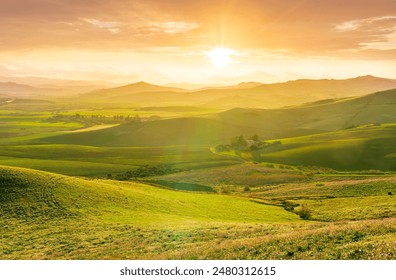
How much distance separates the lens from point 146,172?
283 feet

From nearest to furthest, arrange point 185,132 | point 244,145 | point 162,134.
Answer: point 244,145 → point 162,134 → point 185,132

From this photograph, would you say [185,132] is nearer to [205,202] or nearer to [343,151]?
[343,151]

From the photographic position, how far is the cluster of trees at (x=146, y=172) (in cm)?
8207

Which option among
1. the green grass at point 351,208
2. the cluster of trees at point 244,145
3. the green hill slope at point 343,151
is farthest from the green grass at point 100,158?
the green grass at point 351,208

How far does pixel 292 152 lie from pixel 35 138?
10695 centimetres

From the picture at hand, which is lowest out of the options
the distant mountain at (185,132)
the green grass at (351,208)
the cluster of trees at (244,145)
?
the green grass at (351,208)

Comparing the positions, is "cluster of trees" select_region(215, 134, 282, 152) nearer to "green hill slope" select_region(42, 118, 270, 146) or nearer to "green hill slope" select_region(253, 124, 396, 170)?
"green hill slope" select_region(253, 124, 396, 170)

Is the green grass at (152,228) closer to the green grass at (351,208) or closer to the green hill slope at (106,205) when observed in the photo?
the green hill slope at (106,205)

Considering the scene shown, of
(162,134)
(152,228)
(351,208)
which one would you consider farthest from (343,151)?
(162,134)

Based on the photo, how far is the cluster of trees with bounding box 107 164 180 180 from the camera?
8207cm

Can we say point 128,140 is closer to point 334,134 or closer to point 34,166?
point 34,166

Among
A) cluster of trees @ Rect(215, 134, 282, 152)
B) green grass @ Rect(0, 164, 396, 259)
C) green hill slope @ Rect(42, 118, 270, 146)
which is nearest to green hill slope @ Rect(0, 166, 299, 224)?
green grass @ Rect(0, 164, 396, 259)

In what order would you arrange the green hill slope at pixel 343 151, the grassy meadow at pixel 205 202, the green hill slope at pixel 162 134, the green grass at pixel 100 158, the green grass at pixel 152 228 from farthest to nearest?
the green hill slope at pixel 162 134 < the green grass at pixel 100 158 < the green hill slope at pixel 343 151 < the grassy meadow at pixel 205 202 < the green grass at pixel 152 228
